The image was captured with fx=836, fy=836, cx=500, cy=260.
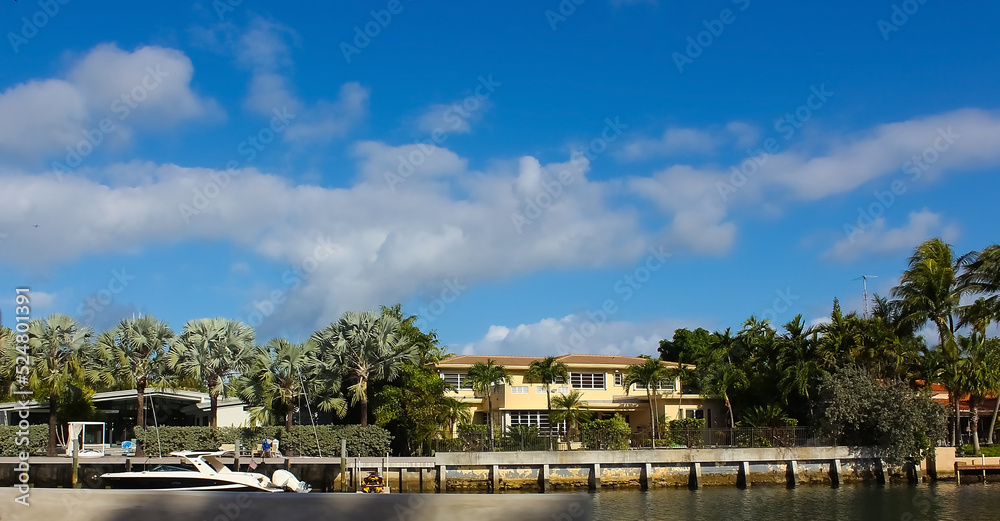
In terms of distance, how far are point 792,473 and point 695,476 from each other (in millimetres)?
5125

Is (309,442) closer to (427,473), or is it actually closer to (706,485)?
(427,473)

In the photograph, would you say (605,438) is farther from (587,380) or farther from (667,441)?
(587,380)

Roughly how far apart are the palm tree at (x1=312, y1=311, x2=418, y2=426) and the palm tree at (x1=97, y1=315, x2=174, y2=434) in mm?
8702

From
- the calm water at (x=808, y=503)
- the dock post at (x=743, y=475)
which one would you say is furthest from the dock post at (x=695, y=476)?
the dock post at (x=743, y=475)

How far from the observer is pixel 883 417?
42.5m

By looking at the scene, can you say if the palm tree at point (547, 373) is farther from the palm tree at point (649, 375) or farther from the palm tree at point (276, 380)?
the palm tree at point (276, 380)

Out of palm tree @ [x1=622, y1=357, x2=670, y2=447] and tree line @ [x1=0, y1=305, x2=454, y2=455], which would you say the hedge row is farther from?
palm tree @ [x1=622, y1=357, x2=670, y2=447]

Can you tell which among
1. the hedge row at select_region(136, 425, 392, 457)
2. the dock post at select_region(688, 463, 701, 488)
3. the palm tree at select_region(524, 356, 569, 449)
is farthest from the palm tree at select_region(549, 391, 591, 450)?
the hedge row at select_region(136, 425, 392, 457)

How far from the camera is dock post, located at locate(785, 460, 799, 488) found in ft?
137

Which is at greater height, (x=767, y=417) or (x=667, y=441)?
(x=767, y=417)

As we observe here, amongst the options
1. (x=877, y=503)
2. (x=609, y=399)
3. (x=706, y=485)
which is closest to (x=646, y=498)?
(x=706, y=485)

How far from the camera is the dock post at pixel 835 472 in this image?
41969 mm

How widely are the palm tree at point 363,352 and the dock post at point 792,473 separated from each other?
2016 centimetres

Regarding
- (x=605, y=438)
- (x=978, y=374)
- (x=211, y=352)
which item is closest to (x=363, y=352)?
(x=211, y=352)
